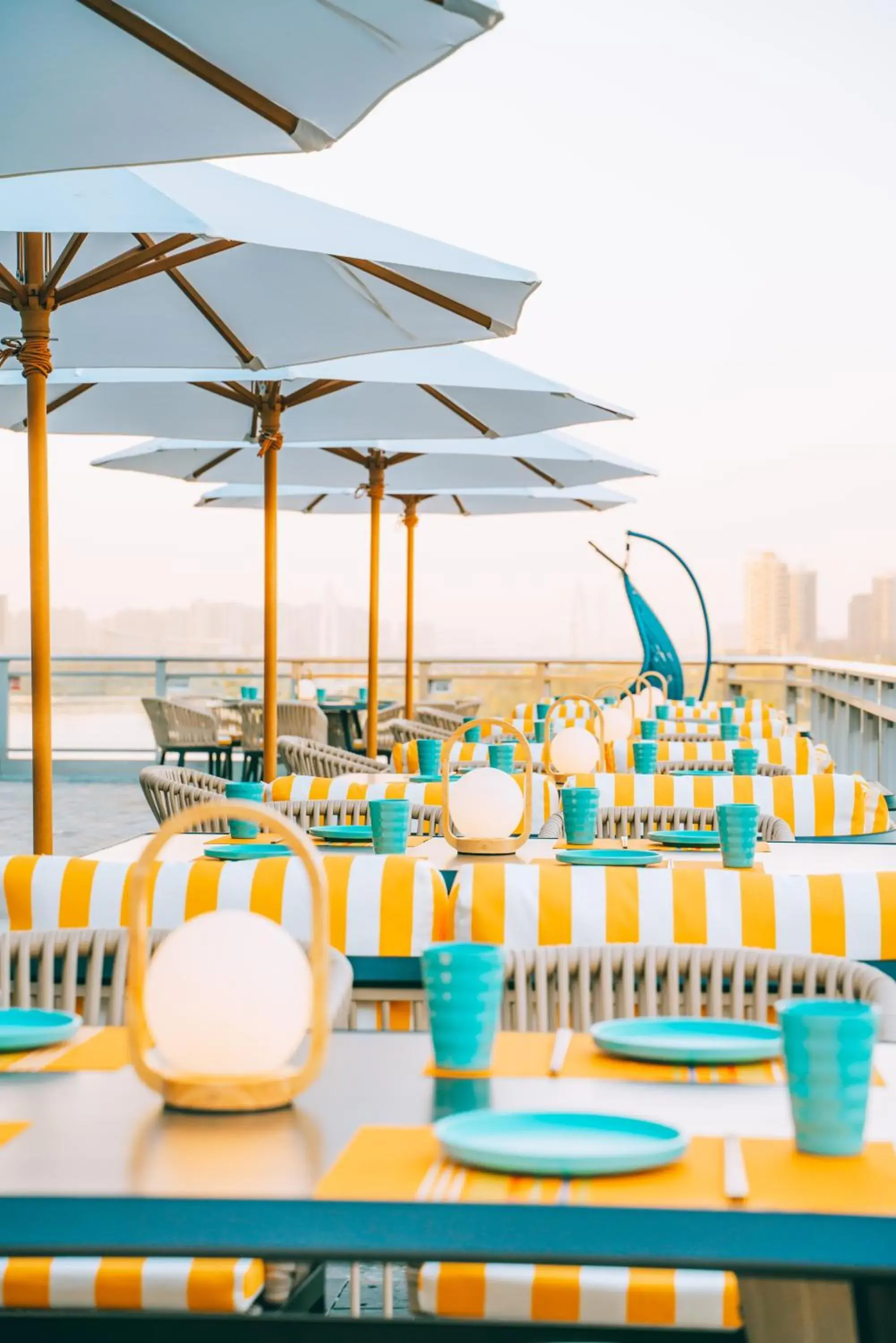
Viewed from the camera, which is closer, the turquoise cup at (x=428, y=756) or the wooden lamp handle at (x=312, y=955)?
the wooden lamp handle at (x=312, y=955)

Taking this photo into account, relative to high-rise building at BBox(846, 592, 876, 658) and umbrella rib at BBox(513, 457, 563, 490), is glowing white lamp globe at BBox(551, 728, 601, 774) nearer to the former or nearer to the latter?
umbrella rib at BBox(513, 457, 563, 490)

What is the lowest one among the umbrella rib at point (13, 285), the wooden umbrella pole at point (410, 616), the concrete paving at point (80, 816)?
the concrete paving at point (80, 816)

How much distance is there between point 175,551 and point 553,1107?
1944cm

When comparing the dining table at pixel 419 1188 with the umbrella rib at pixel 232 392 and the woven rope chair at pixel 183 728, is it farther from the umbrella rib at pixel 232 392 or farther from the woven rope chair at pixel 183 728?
the woven rope chair at pixel 183 728

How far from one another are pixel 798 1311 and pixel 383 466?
6742 mm

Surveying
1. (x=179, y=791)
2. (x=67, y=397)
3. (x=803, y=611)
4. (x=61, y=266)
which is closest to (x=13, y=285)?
(x=61, y=266)

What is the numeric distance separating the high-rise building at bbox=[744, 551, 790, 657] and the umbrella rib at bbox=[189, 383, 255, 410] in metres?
10.8

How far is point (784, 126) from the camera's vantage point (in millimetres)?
20000

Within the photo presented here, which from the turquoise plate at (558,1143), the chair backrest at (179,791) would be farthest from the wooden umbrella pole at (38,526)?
the turquoise plate at (558,1143)

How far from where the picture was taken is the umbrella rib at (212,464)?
837cm

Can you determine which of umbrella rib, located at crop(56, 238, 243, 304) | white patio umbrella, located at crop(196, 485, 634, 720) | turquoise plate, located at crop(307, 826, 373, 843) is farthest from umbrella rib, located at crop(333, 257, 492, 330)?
white patio umbrella, located at crop(196, 485, 634, 720)

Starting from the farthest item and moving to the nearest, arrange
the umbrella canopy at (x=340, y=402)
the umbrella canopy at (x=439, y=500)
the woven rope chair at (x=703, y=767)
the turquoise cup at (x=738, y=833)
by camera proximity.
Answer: the umbrella canopy at (x=439, y=500) → the umbrella canopy at (x=340, y=402) → the woven rope chair at (x=703, y=767) → the turquoise cup at (x=738, y=833)

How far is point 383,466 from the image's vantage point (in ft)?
26.7

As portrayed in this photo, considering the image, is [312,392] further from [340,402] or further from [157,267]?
Answer: [157,267]
